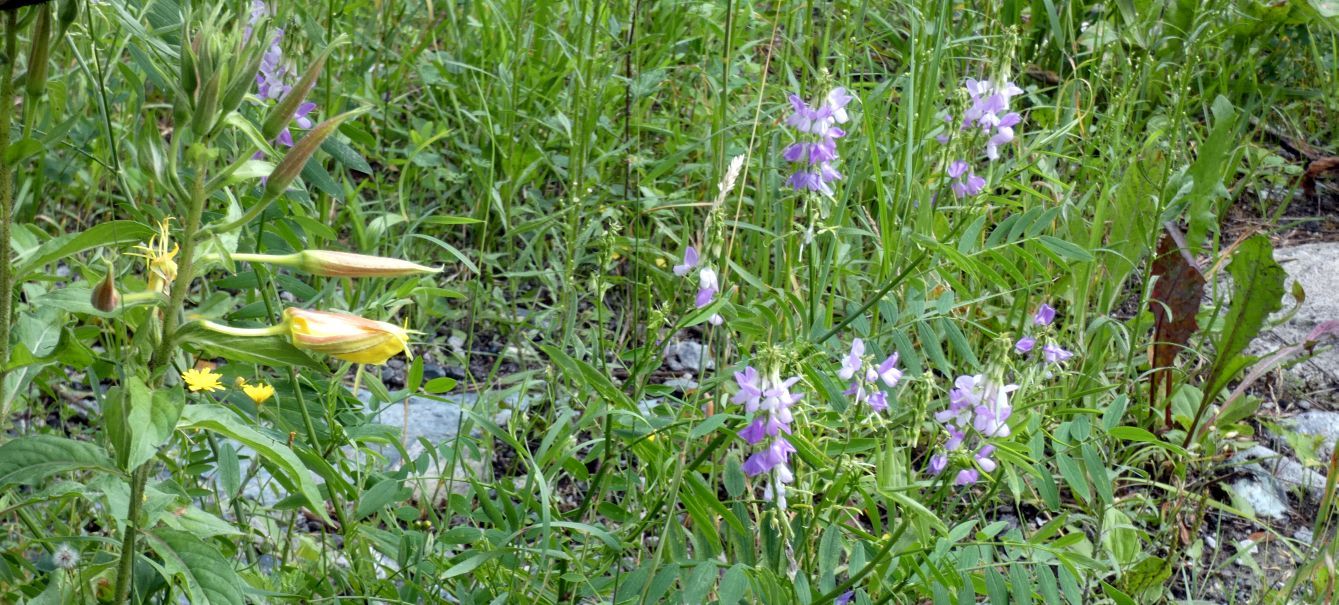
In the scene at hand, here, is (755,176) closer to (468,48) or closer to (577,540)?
(468,48)

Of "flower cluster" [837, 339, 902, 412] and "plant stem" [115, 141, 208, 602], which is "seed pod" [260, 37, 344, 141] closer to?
"plant stem" [115, 141, 208, 602]

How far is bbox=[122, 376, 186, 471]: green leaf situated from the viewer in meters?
1.16

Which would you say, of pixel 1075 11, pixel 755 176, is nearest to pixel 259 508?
pixel 755 176

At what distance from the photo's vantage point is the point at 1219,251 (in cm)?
312

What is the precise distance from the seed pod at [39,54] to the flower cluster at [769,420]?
89 cm

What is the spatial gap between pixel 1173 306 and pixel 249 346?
Result: 2098mm

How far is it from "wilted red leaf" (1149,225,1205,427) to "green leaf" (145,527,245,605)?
200 centimetres

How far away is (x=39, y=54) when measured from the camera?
4.48 ft

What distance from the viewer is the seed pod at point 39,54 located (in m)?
1.34

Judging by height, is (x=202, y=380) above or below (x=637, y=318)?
above

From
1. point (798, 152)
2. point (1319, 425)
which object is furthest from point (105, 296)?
point (1319, 425)

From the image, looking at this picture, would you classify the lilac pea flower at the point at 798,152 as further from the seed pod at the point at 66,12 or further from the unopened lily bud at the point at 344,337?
Answer: the seed pod at the point at 66,12

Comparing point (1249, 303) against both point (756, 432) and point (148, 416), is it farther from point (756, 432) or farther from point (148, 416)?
point (148, 416)

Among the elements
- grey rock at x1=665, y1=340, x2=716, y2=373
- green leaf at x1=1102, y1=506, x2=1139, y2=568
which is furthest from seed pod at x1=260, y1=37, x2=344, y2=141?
grey rock at x1=665, y1=340, x2=716, y2=373
